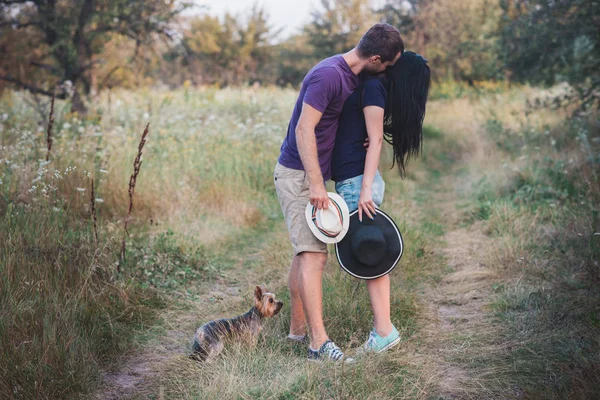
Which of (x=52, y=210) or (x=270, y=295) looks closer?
(x=270, y=295)

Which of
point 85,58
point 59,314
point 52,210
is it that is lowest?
point 59,314

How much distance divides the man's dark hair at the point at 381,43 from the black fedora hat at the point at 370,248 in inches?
37.5

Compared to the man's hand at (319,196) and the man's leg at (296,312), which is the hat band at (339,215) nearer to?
the man's hand at (319,196)

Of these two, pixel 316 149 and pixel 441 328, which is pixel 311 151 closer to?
pixel 316 149

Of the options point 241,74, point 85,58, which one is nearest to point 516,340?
point 85,58

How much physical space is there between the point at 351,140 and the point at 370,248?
2.24 feet

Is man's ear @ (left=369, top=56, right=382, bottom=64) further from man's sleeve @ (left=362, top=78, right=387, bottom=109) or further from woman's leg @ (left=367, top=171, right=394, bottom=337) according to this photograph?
woman's leg @ (left=367, top=171, right=394, bottom=337)

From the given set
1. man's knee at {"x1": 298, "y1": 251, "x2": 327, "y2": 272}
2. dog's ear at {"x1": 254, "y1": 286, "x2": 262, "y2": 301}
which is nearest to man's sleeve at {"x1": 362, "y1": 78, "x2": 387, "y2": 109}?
man's knee at {"x1": 298, "y1": 251, "x2": 327, "y2": 272}

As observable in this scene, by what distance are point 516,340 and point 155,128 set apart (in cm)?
654

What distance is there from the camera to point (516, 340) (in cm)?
370

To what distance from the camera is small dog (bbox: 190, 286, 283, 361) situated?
338 centimetres

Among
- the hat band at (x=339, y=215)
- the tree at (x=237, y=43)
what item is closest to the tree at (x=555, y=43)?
the hat band at (x=339, y=215)

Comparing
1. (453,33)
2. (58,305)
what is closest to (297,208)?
(58,305)

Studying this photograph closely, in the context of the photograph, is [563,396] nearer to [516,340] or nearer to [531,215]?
[516,340]
